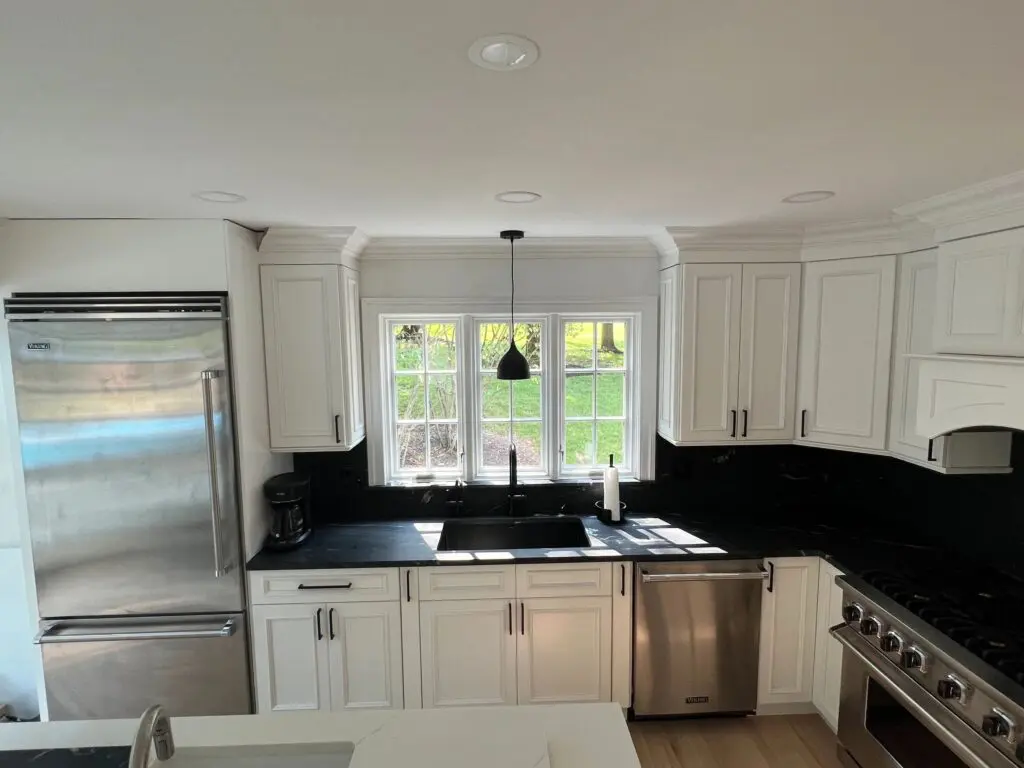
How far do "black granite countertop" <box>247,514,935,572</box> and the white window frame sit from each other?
1.20 feet

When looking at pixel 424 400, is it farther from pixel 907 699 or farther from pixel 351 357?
pixel 907 699

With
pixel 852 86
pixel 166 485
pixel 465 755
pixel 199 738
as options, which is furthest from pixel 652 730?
pixel 852 86

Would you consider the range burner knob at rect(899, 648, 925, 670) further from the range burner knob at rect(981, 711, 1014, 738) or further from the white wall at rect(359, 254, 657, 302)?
Result: the white wall at rect(359, 254, 657, 302)

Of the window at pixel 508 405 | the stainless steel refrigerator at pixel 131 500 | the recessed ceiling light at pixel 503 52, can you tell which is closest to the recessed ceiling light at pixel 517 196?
the recessed ceiling light at pixel 503 52

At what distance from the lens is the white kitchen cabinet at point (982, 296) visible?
5.87 feet

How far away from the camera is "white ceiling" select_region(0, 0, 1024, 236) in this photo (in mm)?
822

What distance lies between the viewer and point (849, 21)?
32.5 inches

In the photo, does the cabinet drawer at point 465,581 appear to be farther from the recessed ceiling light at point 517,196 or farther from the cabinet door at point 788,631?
the recessed ceiling light at point 517,196

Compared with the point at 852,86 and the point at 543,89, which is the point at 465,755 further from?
the point at 852,86

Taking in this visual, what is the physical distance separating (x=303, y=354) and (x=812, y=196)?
2.26m

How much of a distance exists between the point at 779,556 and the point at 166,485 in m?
2.71

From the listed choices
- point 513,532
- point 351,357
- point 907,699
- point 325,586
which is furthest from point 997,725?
point 351,357

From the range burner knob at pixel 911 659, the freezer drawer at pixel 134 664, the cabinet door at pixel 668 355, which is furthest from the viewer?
the cabinet door at pixel 668 355

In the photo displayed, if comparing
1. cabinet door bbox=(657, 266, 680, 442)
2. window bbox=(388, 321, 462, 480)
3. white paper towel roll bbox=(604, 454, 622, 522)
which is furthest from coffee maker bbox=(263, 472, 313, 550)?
cabinet door bbox=(657, 266, 680, 442)
